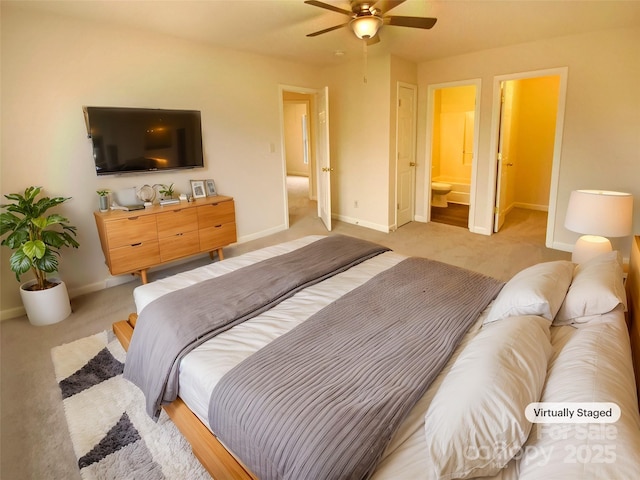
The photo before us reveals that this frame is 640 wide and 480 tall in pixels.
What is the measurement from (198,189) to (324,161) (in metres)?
1.92

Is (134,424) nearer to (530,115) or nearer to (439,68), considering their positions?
(439,68)

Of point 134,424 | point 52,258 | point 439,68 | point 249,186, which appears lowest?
point 134,424

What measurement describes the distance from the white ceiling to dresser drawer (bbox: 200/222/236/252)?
6.52 feet

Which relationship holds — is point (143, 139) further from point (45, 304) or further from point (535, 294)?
point (535, 294)

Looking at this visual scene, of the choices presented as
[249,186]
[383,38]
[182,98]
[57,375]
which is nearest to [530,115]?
[383,38]

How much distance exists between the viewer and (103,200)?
3346 mm

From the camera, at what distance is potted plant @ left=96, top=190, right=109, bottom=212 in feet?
11.0

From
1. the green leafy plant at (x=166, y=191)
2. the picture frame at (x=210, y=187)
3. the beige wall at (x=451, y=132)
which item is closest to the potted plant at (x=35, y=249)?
the green leafy plant at (x=166, y=191)

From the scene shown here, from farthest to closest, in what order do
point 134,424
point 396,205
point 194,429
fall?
point 396,205
point 134,424
point 194,429

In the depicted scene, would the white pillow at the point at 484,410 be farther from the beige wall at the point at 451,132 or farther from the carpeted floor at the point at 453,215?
the beige wall at the point at 451,132

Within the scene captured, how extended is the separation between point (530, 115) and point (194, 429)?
6.78 m

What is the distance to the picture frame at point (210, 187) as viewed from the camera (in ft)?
13.8

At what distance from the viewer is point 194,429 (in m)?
1.45

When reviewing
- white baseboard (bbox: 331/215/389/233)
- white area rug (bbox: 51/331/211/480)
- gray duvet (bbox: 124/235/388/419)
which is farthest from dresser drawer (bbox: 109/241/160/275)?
white baseboard (bbox: 331/215/389/233)
